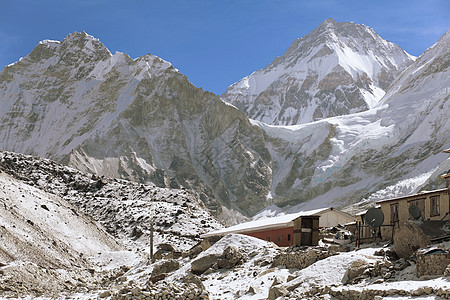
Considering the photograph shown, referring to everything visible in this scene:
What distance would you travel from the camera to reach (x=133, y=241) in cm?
6475

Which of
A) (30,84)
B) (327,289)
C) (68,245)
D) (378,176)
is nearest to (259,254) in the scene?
(327,289)

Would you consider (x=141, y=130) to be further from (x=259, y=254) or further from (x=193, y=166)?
(x=259, y=254)

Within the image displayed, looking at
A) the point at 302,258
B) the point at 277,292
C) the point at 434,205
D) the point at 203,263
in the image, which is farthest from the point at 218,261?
the point at 434,205

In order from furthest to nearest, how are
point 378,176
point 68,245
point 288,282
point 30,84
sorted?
point 30,84, point 378,176, point 68,245, point 288,282

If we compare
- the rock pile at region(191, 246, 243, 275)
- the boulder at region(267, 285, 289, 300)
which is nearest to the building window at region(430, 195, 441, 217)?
the rock pile at region(191, 246, 243, 275)

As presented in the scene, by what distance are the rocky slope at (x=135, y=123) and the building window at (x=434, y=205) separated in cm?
10528

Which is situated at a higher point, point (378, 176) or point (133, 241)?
point (378, 176)

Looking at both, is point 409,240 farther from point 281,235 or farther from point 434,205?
point 281,235

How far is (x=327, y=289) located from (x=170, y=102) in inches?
5482

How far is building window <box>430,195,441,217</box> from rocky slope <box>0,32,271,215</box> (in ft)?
345

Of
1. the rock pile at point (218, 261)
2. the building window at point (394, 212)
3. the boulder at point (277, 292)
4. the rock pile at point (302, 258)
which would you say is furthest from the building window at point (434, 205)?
the boulder at point (277, 292)

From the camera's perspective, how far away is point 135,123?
14875 cm

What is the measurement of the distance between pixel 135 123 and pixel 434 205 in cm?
12304

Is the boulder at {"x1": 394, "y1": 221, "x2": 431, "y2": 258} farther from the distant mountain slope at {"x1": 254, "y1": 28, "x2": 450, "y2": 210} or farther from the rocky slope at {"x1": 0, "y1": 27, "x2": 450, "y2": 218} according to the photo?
the rocky slope at {"x1": 0, "y1": 27, "x2": 450, "y2": 218}
